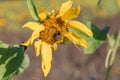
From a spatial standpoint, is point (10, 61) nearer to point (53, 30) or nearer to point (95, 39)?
point (53, 30)

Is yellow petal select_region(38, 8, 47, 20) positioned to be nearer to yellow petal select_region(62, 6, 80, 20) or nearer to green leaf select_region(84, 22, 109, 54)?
yellow petal select_region(62, 6, 80, 20)

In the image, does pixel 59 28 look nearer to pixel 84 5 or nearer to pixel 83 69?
pixel 83 69

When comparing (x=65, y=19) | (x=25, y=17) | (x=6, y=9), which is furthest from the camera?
(x=6, y=9)

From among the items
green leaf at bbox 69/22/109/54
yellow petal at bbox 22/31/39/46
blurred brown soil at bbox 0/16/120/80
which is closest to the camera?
yellow petal at bbox 22/31/39/46

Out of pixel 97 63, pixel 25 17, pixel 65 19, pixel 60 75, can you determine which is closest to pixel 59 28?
pixel 65 19

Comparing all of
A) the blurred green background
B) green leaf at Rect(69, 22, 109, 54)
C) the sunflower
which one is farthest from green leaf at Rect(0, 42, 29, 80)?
the blurred green background

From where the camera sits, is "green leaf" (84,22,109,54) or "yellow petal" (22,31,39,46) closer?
"yellow petal" (22,31,39,46)

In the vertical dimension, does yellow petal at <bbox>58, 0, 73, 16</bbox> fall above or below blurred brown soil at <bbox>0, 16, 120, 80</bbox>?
above
